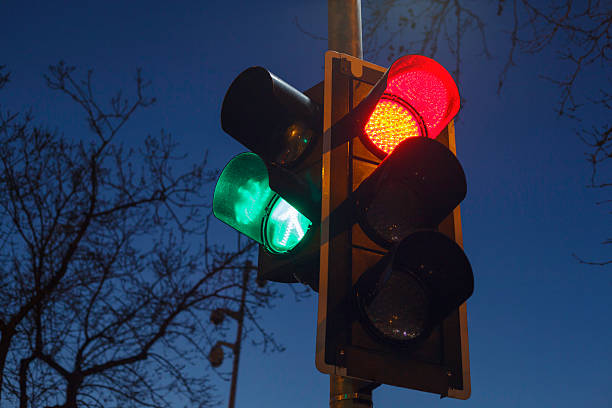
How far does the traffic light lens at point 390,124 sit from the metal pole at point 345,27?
0.56 meters

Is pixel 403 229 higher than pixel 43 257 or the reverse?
the reverse

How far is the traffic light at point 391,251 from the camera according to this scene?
1814 mm

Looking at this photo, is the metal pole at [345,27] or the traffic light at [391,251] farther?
the metal pole at [345,27]

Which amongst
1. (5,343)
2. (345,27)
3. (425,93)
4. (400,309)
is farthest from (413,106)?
(5,343)

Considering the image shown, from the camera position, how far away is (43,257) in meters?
8.38

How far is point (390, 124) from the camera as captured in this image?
2309mm

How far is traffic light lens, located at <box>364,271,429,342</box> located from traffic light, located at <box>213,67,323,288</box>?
0.42 metres

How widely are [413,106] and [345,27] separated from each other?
2.54ft

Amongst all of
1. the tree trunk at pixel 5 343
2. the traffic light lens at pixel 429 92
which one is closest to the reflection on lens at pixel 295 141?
the traffic light lens at pixel 429 92

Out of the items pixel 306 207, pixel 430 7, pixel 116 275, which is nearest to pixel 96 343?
pixel 116 275

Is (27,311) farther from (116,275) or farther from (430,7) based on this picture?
(430,7)

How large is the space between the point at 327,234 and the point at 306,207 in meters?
0.28

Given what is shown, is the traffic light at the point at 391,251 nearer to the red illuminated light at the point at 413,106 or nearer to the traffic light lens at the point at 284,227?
the red illuminated light at the point at 413,106

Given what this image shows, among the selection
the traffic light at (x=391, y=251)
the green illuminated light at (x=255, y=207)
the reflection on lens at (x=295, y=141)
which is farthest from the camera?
the green illuminated light at (x=255, y=207)
